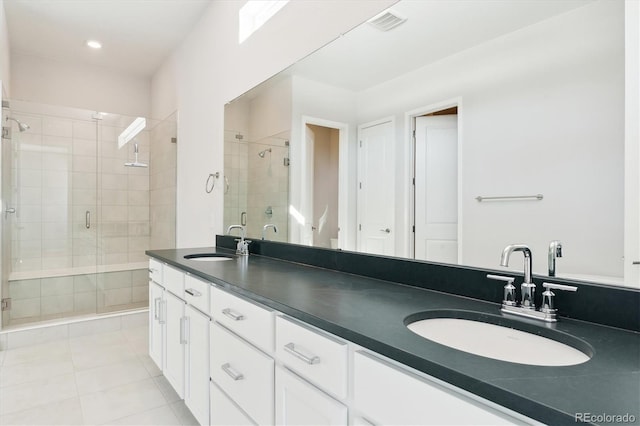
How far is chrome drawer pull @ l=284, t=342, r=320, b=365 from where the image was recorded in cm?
98

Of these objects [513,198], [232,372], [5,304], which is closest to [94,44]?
[5,304]

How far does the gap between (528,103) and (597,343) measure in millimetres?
668

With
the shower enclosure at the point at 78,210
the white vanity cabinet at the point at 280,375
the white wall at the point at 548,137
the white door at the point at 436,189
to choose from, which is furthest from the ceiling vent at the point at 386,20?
the shower enclosure at the point at 78,210

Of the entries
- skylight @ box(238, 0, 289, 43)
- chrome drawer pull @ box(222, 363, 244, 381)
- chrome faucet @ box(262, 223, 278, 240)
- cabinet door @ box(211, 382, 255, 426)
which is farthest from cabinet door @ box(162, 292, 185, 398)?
skylight @ box(238, 0, 289, 43)

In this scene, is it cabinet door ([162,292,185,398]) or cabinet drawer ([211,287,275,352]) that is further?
cabinet door ([162,292,185,398])

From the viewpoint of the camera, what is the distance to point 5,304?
3.26 m

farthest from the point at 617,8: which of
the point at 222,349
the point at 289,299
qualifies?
the point at 222,349

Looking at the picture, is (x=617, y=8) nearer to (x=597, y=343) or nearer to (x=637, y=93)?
(x=637, y=93)

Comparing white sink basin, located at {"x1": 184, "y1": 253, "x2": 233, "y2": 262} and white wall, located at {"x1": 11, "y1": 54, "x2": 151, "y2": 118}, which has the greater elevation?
white wall, located at {"x1": 11, "y1": 54, "x2": 151, "y2": 118}

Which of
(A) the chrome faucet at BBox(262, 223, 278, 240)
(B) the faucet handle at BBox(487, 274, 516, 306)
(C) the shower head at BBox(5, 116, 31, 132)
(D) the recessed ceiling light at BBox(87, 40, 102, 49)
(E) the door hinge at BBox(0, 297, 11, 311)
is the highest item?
(D) the recessed ceiling light at BBox(87, 40, 102, 49)

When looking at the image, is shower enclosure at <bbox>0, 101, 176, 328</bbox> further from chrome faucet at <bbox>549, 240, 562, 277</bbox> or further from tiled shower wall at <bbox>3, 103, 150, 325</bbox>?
chrome faucet at <bbox>549, 240, 562, 277</bbox>

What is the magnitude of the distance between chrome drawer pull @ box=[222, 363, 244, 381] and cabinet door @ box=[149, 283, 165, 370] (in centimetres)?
98

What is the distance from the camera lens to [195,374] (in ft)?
5.89

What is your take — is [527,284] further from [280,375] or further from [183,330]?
[183,330]
